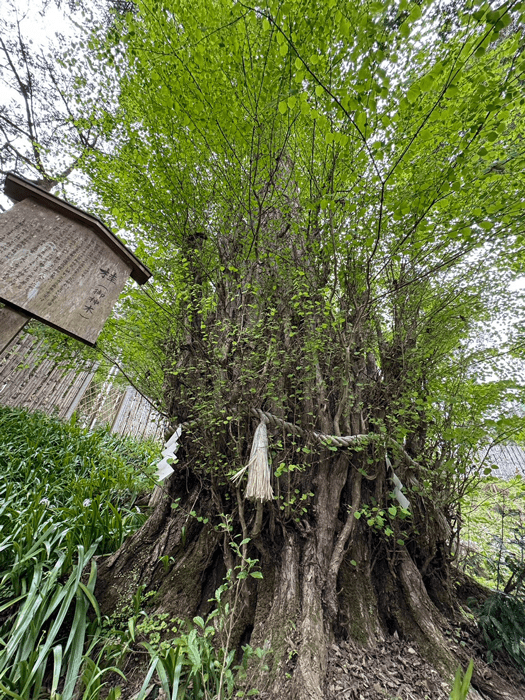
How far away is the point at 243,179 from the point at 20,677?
4.15m

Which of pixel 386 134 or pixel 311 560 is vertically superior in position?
pixel 386 134

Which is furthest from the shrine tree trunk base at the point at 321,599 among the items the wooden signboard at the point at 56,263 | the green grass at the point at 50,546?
the wooden signboard at the point at 56,263

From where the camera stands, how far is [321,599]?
1892mm

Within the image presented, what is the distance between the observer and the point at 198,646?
1.59 m

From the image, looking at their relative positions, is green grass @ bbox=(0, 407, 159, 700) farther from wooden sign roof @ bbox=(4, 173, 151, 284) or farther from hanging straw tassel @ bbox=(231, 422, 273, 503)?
wooden sign roof @ bbox=(4, 173, 151, 284)

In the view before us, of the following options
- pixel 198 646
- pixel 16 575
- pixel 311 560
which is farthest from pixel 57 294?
pixel 311 560

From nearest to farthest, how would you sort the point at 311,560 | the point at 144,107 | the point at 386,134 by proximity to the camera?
1. the point at 311,560
2. the point at 386,134
3. the point at 144,107

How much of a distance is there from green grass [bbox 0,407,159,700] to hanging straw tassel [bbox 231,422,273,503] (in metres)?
1.10

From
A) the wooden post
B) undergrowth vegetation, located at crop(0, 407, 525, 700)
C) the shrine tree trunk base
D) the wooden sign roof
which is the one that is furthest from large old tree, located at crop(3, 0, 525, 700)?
the wooden post

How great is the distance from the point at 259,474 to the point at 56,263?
1.94m

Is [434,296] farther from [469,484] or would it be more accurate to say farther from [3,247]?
[3,247]

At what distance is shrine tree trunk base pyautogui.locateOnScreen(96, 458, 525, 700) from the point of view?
62.7 inches

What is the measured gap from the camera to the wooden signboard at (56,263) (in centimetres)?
→ 171

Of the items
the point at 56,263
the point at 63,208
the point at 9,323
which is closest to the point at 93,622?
the point at 9,323
